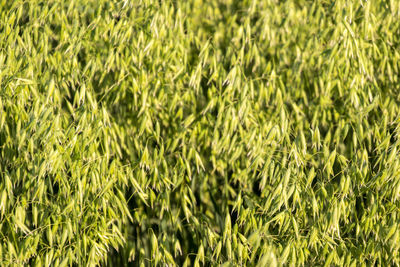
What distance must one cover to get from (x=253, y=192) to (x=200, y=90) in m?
0.70

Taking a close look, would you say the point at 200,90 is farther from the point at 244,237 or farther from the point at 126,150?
the point at 244,237

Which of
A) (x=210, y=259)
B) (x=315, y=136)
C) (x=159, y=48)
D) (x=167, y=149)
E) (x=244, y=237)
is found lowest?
(x=210, y=259)

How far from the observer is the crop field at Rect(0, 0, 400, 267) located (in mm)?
2568

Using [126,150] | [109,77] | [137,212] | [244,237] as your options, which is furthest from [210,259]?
[109,77]

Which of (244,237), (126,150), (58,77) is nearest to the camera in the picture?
(244,237)

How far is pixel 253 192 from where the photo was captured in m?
3.05

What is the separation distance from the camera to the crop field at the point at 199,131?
101 inches

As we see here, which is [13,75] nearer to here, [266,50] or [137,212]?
[137,212]

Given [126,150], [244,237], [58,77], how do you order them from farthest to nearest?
[126,150] → [58,77] → [244,237]

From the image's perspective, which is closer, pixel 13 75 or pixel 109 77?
pixel 13 75

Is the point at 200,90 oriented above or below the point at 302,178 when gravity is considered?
above

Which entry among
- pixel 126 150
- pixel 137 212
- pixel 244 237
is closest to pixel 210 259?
pixel 244 237

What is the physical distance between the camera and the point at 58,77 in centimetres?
278

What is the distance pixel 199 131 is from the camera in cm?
288
